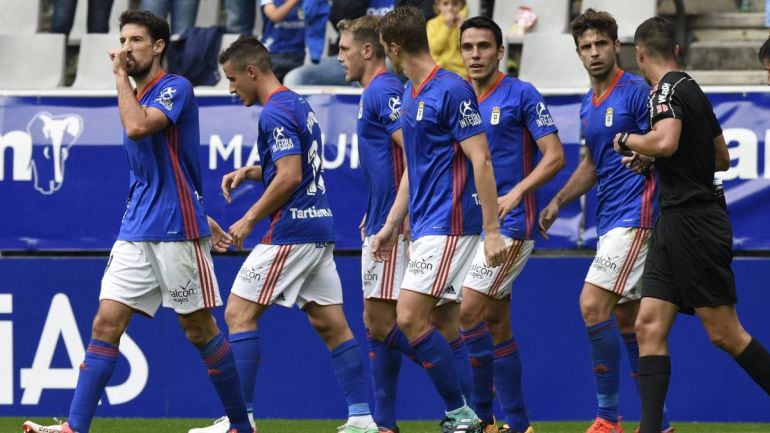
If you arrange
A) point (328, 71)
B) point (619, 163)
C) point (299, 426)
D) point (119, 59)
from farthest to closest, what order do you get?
point (328, 71) → point (299, 426) → point (619, 163) → point (119, 59)

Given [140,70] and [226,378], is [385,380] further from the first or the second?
[140,70]

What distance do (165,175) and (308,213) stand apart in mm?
958

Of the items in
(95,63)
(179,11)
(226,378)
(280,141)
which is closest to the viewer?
(226,378)

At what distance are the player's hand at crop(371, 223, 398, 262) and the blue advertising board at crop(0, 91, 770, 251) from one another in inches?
87.6

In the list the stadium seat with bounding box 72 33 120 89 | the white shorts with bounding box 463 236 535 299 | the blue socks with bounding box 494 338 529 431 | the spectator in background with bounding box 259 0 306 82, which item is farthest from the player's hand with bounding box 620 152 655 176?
the stadium seat with bounding box 72 33 120 89

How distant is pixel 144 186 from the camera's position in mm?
7273

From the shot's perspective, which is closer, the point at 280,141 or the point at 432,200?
the point at 432,200

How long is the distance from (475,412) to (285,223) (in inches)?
58.2

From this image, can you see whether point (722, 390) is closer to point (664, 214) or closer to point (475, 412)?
point (475, 412)

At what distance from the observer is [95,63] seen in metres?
12.4

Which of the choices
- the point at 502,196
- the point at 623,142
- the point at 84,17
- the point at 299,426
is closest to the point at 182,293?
the point at 502,196

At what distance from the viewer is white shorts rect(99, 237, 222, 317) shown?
7.19m

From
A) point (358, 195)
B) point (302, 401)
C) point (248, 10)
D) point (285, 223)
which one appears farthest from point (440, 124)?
point (248, 10)

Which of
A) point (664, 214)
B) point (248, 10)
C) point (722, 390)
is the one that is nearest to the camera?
point (664, 214)
